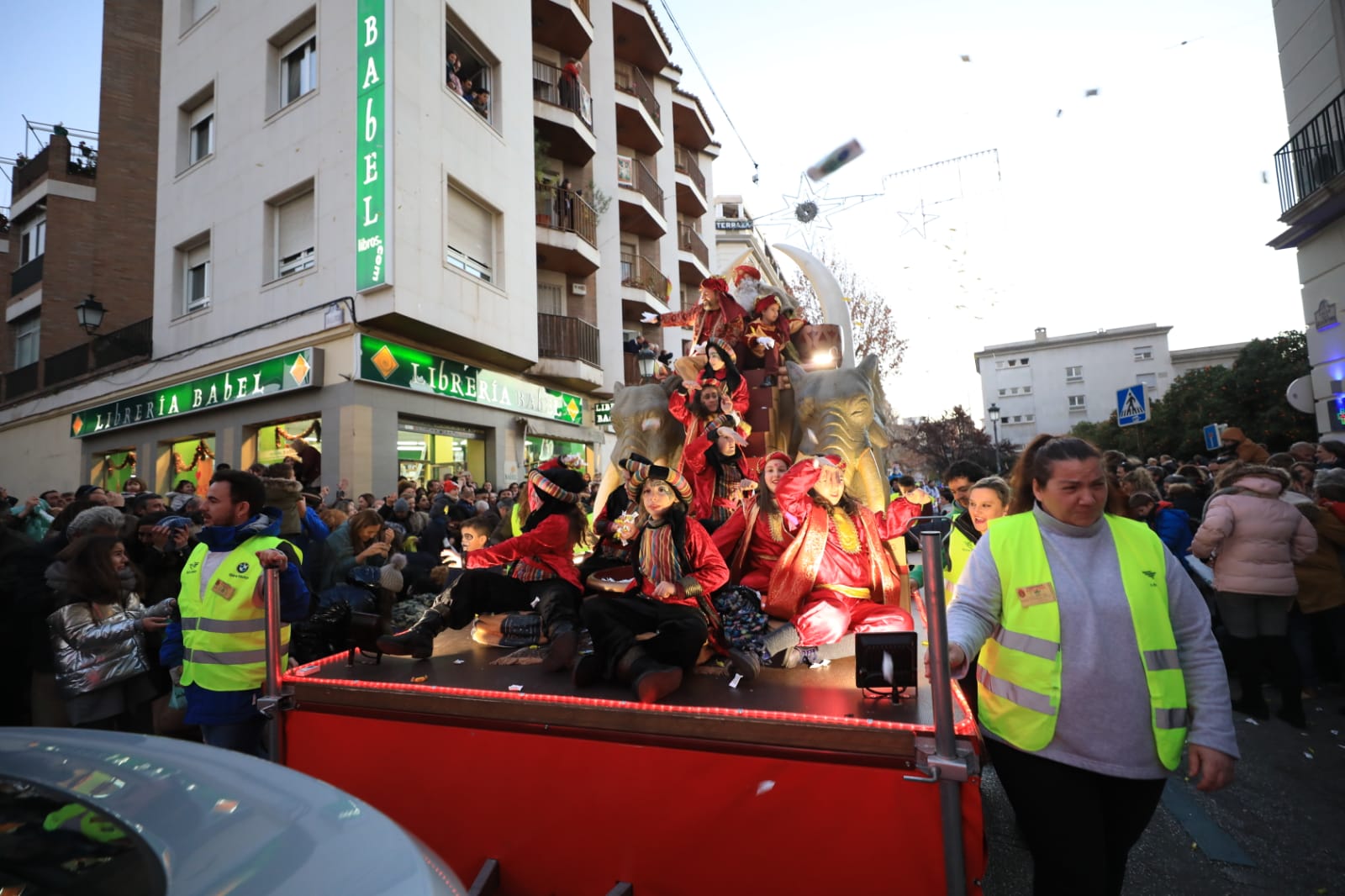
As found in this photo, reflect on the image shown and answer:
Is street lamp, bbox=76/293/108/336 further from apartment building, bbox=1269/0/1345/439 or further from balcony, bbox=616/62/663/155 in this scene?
apartment building, bbox=1269/0/1345/439

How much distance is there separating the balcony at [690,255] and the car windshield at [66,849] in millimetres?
22707

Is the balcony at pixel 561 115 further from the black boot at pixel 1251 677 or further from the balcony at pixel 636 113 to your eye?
the black boot at pixel 1251 677

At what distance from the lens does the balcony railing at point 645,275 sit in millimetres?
20219

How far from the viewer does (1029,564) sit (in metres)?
1.97

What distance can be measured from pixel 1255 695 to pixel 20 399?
23167 mm

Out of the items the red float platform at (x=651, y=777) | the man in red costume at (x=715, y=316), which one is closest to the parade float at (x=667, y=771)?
the red float platform at (x=651, y=777)

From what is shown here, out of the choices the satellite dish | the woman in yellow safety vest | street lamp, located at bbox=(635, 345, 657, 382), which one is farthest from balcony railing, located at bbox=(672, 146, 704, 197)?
the woman in yellow safety vest

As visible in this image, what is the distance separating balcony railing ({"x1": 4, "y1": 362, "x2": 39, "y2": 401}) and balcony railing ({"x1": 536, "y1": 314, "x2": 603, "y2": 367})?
12.7 metres

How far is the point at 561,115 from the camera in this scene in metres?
15.5

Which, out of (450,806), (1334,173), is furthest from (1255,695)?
(1334,173)

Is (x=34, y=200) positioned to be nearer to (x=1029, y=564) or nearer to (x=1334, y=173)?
(x=1029, y=564)

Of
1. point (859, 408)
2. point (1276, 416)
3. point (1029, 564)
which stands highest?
point (1276, 416)

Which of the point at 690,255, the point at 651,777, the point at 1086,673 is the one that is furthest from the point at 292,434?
the point at 690,255

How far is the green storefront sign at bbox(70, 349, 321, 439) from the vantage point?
988cm
